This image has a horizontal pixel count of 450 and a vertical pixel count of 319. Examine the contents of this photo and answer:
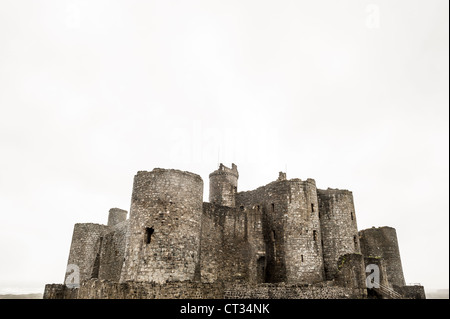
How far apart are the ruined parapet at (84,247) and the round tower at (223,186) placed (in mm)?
10512

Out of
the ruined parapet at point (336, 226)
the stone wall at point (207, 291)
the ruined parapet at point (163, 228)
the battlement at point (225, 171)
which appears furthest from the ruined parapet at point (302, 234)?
the ruined parapet at point (163, 228)

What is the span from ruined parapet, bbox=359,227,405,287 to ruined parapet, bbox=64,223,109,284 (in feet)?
80.2

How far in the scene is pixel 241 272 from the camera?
23.2 m

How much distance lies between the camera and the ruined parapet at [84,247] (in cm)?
3096

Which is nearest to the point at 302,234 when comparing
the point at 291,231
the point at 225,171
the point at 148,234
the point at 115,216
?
the point at 291,231

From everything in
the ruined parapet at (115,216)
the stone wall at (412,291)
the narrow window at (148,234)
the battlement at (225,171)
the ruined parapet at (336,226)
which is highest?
the battlement at (225,171)

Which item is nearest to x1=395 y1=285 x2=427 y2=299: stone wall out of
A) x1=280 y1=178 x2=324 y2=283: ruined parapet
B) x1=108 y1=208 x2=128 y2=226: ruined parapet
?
x1=280 y1=178 x2=324 y2=283: ruined parapet

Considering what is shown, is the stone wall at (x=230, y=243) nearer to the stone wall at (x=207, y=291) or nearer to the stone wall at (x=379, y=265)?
the stone wall at (x=207, y=291)

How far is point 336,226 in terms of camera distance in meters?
26.1

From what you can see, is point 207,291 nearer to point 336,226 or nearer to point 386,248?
point 336,226

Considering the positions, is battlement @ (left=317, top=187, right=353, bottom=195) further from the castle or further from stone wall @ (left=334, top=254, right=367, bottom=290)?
stone wall @ (left=334, top=254, right=367, bottom=290)

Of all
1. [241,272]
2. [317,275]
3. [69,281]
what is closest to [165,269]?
[241,272]
